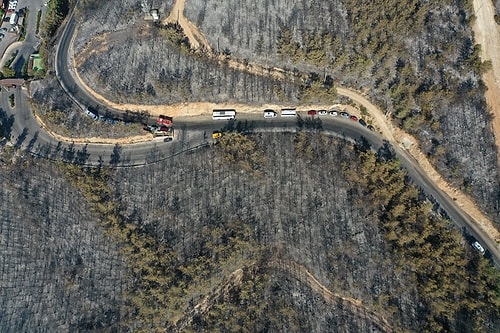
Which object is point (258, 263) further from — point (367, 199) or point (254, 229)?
point (367, 199)

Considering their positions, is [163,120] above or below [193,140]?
above

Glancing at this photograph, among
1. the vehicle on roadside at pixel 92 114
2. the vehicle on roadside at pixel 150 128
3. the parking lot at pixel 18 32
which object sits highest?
the parking lot at pixel 18 32

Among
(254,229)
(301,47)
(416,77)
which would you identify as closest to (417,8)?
(416,77)

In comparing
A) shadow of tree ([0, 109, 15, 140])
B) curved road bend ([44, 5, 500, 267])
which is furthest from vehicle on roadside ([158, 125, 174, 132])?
shadow of tree ([0, 109, 15, 140])

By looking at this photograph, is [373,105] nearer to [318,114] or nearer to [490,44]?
[318,114]

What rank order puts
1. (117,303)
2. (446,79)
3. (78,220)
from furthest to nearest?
1. (446,79)
2. (78,220)
3. (117,303)

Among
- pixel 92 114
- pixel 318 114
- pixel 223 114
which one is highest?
pixel 92 114

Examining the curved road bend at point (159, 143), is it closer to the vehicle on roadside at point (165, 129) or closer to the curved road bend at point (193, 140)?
the curved road bend at point (193, 140)

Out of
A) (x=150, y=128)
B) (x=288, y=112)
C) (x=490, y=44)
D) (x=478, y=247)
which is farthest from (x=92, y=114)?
(x=490, y=44)

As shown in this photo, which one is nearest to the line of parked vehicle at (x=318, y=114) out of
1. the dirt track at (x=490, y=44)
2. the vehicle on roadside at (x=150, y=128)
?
the vehicle on roadside at (x=150, y=128)

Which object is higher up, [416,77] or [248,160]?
[416,77]

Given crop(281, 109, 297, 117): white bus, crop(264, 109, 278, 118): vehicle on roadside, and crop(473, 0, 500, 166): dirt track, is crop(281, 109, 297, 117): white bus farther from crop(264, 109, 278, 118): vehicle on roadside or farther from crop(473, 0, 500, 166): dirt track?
crop(473, 0, 500, 166): dirt track
